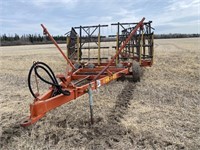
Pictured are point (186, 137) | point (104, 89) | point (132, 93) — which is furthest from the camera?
point (104, 89)

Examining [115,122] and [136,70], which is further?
[136,70]

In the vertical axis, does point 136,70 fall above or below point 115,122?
above

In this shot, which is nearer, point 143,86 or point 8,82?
point 143,86

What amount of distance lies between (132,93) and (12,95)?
311cm

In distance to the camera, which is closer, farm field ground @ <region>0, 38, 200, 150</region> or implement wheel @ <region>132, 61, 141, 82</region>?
farm field ground @ <region>0, 38, 200, 150</region>

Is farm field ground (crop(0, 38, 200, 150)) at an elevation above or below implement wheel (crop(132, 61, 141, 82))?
below

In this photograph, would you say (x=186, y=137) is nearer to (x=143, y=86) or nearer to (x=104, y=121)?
(x=104, y=121)

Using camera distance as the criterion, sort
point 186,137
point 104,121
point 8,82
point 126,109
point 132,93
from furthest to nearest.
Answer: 1. point 8,82
2. point 132,93
3. point 126,109
4. point 104,121
5. point 186,137

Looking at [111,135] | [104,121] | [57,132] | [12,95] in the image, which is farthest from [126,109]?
[12,95]

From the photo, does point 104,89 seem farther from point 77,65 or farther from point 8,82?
point 8,82

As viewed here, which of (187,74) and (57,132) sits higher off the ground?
(187,74)

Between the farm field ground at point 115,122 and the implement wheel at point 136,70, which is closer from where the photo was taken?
the farm field ground at point 115,122

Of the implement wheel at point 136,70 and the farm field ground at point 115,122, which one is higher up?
the implement wheel at point 136,70

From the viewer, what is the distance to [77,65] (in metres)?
7.52
